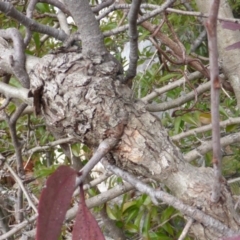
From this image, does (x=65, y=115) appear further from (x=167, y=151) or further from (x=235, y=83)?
(x=235, y=83)

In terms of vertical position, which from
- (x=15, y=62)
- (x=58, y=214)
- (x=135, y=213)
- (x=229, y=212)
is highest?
(x=15, y=62)

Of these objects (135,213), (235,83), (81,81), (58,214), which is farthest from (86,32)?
(135,213)

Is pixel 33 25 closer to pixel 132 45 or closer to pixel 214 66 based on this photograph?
pixel 132 45

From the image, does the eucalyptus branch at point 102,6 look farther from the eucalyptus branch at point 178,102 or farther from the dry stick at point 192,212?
the dry stick at point 192,212

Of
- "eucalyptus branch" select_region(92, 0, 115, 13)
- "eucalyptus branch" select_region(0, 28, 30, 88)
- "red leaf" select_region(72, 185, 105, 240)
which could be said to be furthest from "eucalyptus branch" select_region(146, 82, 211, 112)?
"red leaf" select_region(72, 185, 105, 240)

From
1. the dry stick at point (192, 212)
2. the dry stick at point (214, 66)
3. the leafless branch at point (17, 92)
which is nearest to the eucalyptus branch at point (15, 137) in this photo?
the leafless branch at point (17, 92)

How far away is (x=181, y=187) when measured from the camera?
0.50 meters

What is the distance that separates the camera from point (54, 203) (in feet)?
1.08

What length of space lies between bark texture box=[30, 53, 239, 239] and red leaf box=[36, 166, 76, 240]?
0.55 feet

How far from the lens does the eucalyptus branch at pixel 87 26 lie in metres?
0.53

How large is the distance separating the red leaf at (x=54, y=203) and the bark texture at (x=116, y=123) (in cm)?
17

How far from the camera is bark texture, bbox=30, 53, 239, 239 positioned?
49 centimetres

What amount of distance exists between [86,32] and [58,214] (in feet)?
0.92

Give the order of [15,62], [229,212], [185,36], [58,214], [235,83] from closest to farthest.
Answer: [58,214]
[229,212]
[15,62]
[235,83]
[185,36]
